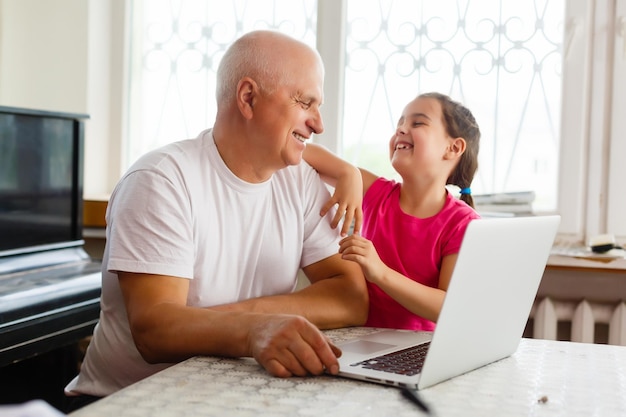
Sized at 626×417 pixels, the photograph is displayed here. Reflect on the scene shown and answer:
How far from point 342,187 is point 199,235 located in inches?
14.0

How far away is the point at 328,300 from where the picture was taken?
4.74 ft

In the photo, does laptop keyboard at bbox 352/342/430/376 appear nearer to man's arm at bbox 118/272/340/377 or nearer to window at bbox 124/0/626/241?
man's arm at bbox 118/272/340/377

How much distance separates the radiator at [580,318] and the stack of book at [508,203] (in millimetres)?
319

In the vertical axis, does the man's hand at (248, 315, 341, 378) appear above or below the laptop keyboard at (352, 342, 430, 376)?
above

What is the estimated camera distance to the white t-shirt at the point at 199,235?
1.30 meters

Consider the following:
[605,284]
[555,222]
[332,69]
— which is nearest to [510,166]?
[605,284]

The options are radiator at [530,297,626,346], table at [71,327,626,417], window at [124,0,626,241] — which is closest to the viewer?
table at [71,327,626,417]

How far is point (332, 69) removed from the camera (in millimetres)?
2773

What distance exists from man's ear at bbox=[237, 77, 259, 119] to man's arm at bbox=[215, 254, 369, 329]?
1.21 feet

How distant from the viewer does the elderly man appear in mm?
1269

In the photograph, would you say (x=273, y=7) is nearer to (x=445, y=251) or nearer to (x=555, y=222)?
(x=445, y=251)

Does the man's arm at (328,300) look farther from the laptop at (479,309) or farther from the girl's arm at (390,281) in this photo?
the laptop at (479,309)

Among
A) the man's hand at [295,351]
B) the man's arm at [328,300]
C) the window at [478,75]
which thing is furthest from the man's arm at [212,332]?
the window at [478,75]

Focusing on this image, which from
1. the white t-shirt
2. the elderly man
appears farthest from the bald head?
the white t-shirt
